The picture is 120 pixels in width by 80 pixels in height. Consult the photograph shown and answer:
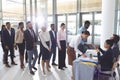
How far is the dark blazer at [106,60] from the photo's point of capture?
9.00 feet

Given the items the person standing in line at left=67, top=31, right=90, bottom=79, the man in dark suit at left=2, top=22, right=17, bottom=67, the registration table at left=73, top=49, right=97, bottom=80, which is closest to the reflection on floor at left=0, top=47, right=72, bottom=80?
the man in dark suit at left=2, top=22, right=17, bottom=67

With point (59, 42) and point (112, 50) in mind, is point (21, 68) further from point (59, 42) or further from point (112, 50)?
point (112, 50)

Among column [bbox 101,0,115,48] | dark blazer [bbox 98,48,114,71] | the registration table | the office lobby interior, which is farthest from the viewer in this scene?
column [bbox 101,0,115,48]

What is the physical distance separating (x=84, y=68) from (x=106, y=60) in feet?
1.51

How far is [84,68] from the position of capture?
3008 mm

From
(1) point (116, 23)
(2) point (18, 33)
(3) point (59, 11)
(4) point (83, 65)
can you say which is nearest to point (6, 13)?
(3) point (59, 11)

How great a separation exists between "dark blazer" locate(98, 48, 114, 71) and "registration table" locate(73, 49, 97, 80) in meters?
0.16

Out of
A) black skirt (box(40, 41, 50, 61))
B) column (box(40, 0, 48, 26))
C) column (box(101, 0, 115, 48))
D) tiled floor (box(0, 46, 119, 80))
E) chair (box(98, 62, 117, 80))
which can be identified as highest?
column (box(40, 0, 48, 26))

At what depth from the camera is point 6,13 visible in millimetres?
8750

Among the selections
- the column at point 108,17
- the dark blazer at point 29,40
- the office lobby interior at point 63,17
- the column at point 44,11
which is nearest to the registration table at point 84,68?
the office lobby interior at point 63,17

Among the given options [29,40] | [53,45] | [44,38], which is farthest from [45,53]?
[53,45]

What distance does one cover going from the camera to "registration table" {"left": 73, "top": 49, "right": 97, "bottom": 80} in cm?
293

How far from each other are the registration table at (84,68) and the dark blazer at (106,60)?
16 cm

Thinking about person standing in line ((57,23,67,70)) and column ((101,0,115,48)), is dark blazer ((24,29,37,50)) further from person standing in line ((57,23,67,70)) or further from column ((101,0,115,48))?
column ((101,0,115,48))
